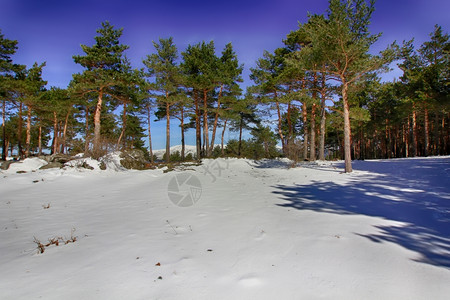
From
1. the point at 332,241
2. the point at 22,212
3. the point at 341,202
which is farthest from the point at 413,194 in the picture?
the point at 22,212

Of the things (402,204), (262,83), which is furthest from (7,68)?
(402,204)

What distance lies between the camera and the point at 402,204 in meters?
5.31

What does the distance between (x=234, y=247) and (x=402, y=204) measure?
5.04 metres

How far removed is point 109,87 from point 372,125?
33319mm

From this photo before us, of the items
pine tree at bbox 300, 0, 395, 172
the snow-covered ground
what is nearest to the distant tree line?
pine tree at bbox 300, 0, 395, 172

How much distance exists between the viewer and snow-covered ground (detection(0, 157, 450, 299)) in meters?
2.11

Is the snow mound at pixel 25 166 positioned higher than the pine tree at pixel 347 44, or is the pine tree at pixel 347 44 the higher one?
the pine tree at pixel 347 44

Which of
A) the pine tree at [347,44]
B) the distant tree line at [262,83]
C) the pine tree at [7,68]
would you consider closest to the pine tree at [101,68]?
the distant tree line at [262,83]

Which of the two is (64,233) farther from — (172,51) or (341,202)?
(172,51)

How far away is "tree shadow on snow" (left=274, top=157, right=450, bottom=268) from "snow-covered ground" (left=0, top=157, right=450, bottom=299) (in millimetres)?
28

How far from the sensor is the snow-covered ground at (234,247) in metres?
2.11

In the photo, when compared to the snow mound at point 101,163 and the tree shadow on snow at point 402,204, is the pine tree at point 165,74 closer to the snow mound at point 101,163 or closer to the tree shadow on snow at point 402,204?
the snow mound at point 101,163

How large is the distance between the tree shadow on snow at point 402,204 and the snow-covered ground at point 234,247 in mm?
28

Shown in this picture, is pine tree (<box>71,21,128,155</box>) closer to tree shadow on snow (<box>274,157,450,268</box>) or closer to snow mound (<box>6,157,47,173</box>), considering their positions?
snow mound (<box>6,157,47,173</box>)
